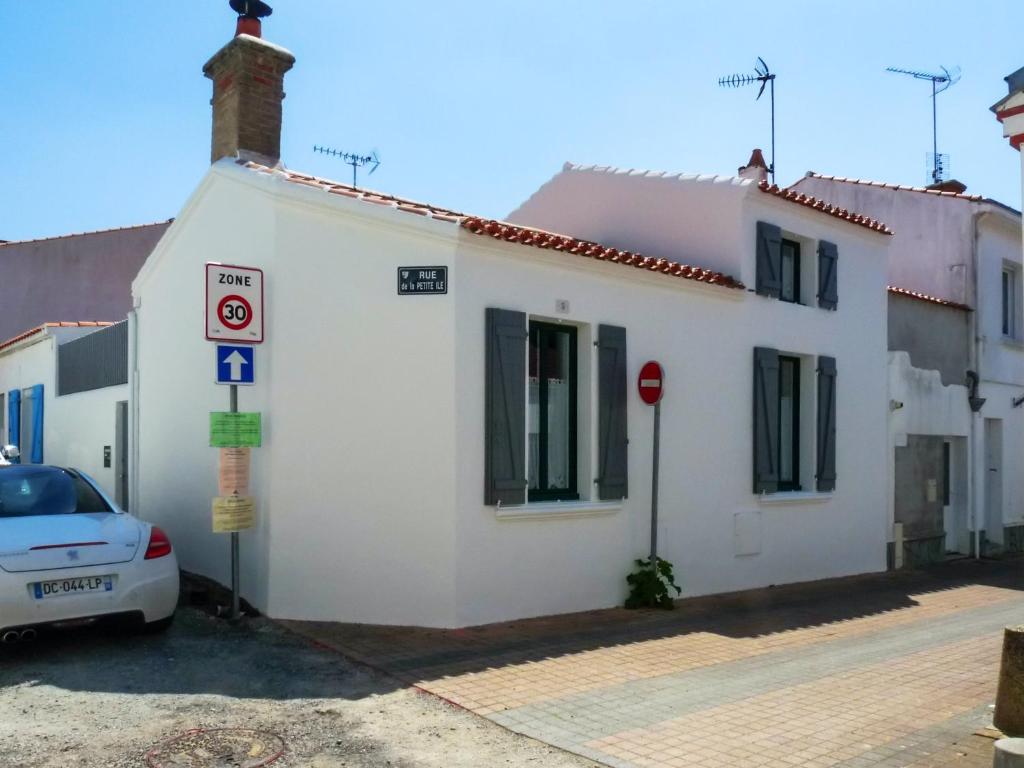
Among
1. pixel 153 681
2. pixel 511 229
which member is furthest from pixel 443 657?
pixel 511 229

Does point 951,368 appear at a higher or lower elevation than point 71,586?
higher

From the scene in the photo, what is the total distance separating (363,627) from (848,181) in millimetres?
12873

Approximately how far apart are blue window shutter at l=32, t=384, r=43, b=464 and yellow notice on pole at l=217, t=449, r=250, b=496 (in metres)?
8.21

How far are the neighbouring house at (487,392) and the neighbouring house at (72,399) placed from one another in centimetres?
102

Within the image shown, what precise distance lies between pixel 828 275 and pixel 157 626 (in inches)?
360

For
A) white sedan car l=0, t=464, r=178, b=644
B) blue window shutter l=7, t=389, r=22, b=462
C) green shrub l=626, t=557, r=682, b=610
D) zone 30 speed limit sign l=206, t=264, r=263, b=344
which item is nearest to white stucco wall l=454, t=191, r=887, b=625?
green shrub l=626, t=557, r=682, b=610

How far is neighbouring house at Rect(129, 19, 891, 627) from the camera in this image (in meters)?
8.16

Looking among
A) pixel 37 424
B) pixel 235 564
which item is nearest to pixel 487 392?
pixel 235 564

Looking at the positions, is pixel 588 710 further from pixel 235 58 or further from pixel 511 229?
pixel 235 58

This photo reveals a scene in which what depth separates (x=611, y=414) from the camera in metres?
→ 9.37

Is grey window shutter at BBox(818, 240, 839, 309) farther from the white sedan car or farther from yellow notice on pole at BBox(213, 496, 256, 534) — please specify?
the white sedan car

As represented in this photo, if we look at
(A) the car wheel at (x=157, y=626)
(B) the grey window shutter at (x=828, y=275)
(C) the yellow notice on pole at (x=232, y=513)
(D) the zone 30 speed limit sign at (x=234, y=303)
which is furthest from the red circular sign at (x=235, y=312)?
(B) the grey window shutter at (x=828, y=275)

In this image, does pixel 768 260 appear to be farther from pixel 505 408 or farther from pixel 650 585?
pixel 505 408

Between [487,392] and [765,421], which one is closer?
[487,392]
